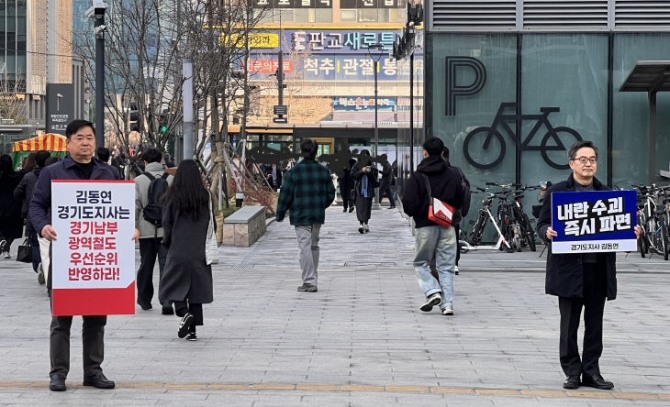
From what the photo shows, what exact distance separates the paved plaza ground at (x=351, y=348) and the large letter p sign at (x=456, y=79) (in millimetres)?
5541

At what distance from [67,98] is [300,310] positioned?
1704 inches

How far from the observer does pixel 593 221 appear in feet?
28.5

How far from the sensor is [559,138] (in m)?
22.9

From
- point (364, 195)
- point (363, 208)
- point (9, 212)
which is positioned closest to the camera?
point (9, 212)

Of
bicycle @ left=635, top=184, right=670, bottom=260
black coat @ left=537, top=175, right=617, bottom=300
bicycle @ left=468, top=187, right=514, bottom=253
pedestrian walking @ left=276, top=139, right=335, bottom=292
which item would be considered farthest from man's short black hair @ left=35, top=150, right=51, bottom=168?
black coat @ left=537, top=175, right=617, bottom=300

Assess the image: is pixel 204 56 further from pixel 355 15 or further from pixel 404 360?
pixel 355 15

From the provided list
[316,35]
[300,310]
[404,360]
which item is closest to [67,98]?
[316,35]

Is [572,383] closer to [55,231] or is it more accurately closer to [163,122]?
[55,231]

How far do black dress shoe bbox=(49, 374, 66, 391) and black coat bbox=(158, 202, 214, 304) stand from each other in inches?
109

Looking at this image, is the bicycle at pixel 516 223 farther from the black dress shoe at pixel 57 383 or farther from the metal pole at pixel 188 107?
the black dress shoe at pixel 57 383

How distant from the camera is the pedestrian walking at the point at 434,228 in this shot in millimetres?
13109

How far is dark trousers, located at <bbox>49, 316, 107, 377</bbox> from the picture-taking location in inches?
334

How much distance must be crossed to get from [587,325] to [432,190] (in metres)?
4.62

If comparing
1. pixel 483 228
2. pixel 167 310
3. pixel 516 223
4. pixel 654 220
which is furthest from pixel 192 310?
pixel 483 228
